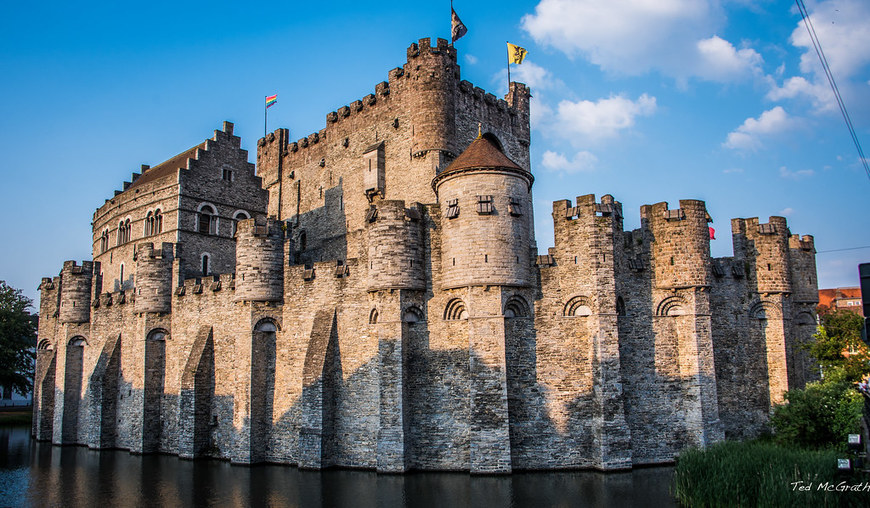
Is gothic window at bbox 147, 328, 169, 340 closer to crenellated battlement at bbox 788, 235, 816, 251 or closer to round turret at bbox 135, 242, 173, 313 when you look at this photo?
round turret at bbox 135, 242, 173, 313

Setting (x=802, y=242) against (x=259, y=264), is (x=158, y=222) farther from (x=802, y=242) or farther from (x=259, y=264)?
(x=802, y=242)

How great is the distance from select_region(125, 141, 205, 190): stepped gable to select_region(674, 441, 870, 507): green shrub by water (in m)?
34.1

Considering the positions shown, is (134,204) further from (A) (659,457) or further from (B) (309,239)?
(A) (659,457)

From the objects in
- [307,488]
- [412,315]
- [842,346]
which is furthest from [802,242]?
[307,488]

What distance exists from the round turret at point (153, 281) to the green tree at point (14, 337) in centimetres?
2109

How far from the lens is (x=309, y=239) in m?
38.0

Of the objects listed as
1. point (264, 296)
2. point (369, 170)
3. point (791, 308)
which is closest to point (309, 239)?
point (369, 170)

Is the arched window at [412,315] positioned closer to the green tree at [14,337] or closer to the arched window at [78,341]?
the arched window at [78,341]

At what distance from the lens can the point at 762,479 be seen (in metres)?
16.6

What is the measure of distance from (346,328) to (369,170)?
34.7ft

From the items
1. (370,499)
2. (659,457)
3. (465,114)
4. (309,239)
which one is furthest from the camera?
(309,239)

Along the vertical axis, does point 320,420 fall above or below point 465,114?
below

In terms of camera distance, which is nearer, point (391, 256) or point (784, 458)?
point (784, 458)

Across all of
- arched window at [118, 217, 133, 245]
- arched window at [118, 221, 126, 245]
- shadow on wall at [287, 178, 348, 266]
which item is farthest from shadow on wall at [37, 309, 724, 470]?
arched window at [118, 221, 126, 245]
